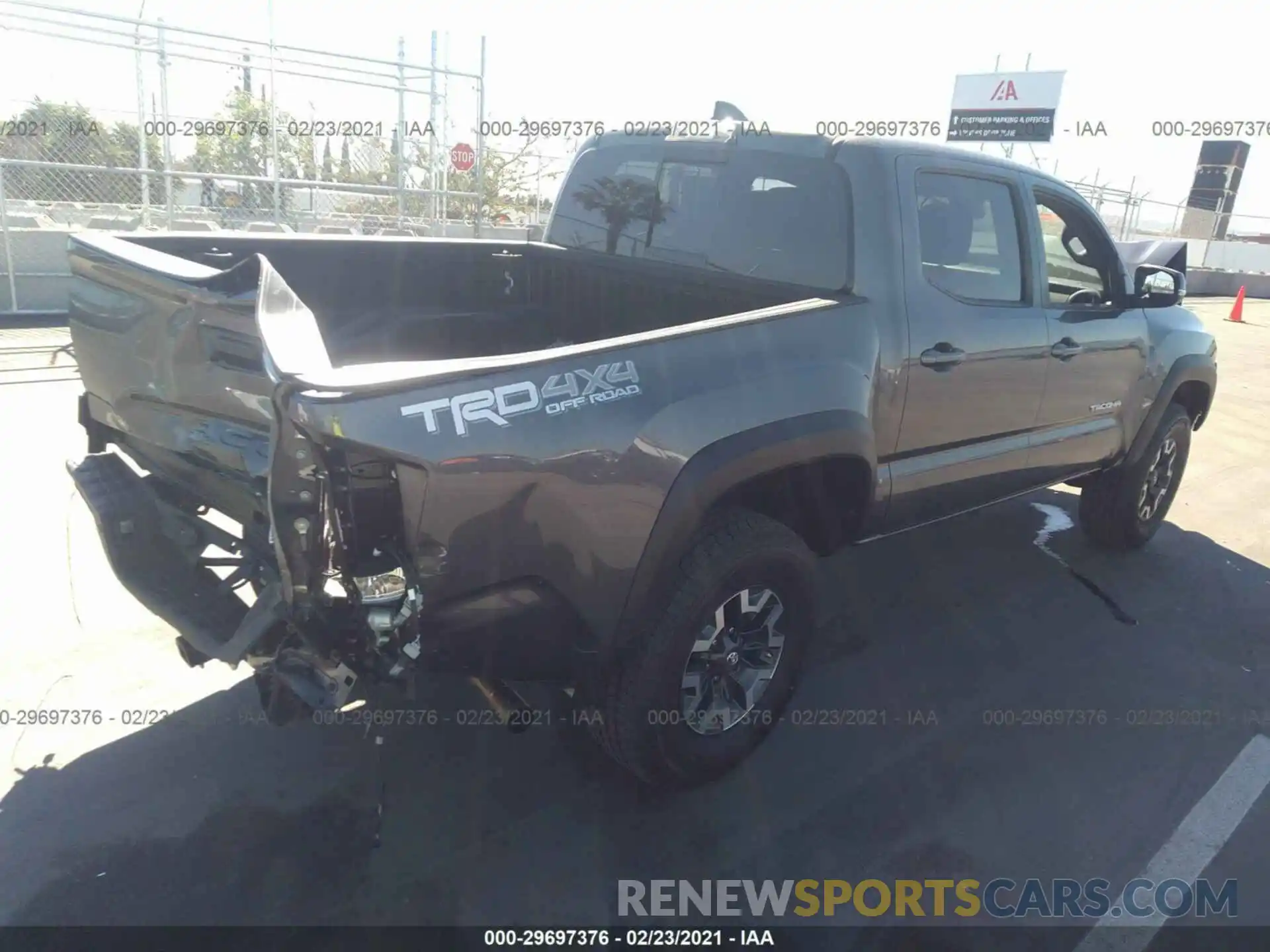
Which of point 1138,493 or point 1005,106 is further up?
point 1005,106

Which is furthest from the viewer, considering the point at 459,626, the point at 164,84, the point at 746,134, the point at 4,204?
the point at 164,84

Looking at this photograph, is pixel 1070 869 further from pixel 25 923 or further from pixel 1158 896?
pixel 25 923

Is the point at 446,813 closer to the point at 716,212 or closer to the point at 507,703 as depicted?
the point at 507,703

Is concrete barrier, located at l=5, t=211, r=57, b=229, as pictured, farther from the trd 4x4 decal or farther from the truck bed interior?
the trd 4x4 decal

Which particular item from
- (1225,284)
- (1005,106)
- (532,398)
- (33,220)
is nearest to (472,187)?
(33,220)

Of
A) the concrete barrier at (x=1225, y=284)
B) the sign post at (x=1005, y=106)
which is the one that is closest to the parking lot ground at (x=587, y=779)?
the concrete barrier at (x=1225, y=284)

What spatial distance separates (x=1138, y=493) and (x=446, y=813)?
4.15 meters

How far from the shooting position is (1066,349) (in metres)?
4.13

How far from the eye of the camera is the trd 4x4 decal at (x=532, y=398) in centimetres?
213

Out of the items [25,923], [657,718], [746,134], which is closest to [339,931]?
[25,923]

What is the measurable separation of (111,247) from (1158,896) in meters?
3.82

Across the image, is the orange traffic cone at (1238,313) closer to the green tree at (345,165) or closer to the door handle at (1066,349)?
the green tree at (345,165)

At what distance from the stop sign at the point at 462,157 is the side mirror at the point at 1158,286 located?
10306 millimetres

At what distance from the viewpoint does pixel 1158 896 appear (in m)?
2.72
